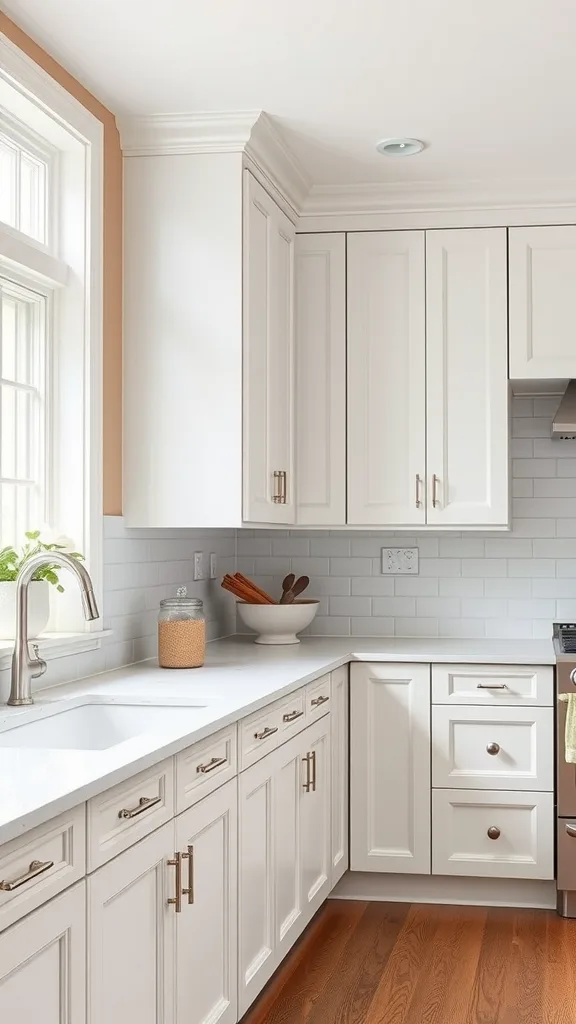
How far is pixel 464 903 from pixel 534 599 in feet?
4.00

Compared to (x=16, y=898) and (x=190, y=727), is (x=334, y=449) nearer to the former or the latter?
(x=190, y=727)

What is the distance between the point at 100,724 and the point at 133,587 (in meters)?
0.82

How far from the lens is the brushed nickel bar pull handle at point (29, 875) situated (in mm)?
Result: 1511

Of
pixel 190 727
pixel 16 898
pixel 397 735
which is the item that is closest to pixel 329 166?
pixel 397 735

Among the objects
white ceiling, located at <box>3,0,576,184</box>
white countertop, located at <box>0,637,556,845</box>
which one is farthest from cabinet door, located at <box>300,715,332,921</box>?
white ceiling, located at <box>3,0,576,184</box>

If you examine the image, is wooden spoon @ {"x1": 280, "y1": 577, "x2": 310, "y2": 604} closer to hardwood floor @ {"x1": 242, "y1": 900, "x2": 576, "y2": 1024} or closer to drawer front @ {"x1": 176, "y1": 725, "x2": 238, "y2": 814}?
hardwood floor @ {"x1": 242, "y1": 900, "x2": 576, "y2": 1024}

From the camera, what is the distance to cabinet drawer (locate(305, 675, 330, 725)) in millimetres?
3361

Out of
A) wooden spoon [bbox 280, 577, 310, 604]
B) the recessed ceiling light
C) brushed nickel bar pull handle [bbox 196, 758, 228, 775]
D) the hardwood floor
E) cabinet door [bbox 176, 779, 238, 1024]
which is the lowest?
the hardwood floor

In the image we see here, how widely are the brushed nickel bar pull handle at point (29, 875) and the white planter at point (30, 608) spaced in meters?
1.13

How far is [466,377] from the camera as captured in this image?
4.12 m

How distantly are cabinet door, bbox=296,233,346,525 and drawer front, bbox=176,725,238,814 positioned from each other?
5.73 feet

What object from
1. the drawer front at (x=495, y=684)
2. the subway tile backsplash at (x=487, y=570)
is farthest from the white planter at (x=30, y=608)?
the subway tile backsplash at (x=487, y=570)

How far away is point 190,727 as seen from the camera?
89.5 inches

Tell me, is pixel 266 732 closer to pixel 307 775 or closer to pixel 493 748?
pixel 307 775
